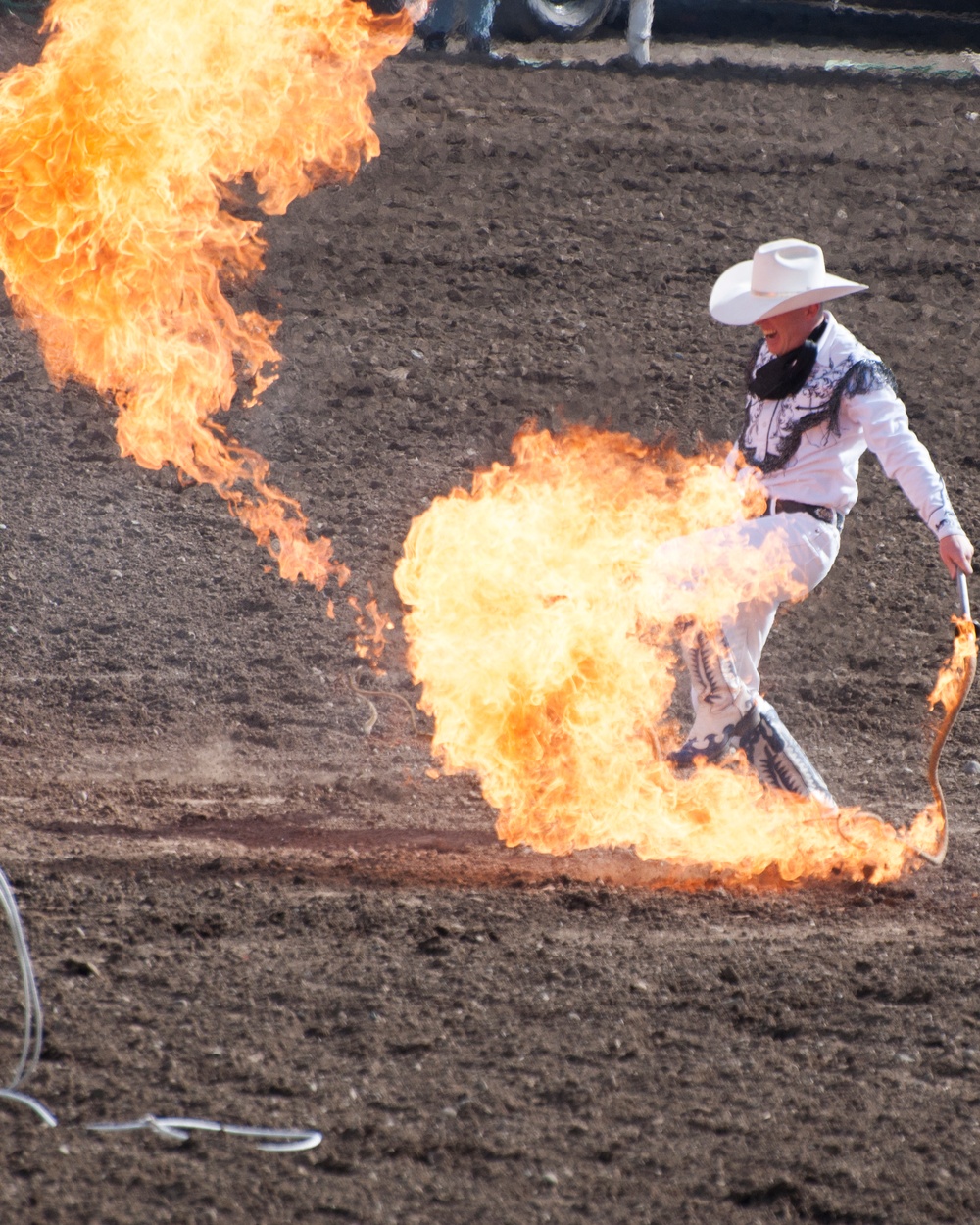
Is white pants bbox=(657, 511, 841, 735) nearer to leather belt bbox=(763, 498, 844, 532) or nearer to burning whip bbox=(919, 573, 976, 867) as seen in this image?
leather belt bbox=(763, 498, 844, 532)

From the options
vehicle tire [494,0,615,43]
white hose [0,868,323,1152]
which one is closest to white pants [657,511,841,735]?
white hose [0,868,323,1152]

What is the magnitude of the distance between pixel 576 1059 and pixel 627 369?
7.71m

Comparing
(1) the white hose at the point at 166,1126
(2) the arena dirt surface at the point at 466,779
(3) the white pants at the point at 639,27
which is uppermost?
(3) the white pants at the point at 639,27

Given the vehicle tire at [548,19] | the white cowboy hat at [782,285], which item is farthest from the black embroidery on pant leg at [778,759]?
the vehicle tire at [548,19]

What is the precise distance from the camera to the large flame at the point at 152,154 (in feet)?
19.0

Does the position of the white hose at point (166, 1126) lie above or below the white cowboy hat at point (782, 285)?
below

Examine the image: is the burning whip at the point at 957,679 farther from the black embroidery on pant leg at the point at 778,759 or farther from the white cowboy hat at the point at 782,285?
the white cowboy hat at the point at 782,285

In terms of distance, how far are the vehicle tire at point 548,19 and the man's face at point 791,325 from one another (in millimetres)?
10972

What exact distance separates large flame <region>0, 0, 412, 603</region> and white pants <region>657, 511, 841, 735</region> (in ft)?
7.83

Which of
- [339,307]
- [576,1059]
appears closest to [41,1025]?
[576,1059]

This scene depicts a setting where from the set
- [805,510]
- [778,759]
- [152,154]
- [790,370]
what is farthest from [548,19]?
[778,759]

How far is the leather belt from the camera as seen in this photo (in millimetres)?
5535

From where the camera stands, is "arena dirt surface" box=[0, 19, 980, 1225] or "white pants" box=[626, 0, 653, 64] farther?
"white pants" box=[626, 0, 653, 64]

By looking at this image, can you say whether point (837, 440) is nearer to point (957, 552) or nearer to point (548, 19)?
point (957, 552)
